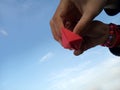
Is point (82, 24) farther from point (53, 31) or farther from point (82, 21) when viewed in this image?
point (53, 31)

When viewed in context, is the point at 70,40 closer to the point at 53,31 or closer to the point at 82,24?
the point at 82,24

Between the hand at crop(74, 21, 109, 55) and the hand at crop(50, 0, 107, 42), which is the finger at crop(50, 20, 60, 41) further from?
the hand at crop(74, 21, 109, 55)

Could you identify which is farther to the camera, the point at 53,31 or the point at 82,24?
the point at 53,31

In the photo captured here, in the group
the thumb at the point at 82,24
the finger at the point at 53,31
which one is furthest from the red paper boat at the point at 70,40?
the finger at the point at 53,31

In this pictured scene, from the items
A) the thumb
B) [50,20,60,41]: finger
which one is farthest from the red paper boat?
[50,20,60,41]: finger

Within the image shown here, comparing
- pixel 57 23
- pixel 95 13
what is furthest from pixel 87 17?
pixel 57 23

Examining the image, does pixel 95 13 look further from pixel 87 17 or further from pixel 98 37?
pixel 98 37

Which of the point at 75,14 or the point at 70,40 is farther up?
the point at 75,14

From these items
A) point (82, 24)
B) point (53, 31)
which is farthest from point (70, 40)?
point (53, 31)

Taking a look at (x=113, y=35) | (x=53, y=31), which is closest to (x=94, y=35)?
(x=113, y=35)
